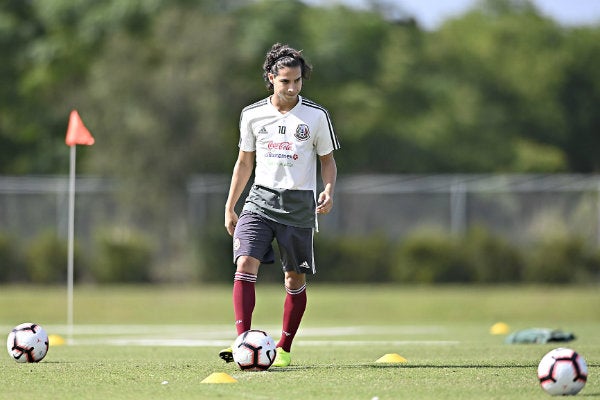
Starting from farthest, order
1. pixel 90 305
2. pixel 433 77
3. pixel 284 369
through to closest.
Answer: pixel 433 77 → pixel 90 305 → pixel 284 369

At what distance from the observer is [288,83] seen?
30.4 feet

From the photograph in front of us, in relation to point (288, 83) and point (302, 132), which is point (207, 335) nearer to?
point (302, 132)

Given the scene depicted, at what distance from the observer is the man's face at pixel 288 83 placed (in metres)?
9.25

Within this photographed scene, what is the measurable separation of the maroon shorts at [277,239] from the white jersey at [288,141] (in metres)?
0.30

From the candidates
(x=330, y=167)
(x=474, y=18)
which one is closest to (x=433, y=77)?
(x=474, y=18)

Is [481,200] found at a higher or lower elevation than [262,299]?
higher

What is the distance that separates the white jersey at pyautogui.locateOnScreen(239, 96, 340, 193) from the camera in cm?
930

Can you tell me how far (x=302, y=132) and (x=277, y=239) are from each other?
0.83 m

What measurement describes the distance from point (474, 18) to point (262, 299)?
39.2m

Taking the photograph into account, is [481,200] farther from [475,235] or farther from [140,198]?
[140,198]

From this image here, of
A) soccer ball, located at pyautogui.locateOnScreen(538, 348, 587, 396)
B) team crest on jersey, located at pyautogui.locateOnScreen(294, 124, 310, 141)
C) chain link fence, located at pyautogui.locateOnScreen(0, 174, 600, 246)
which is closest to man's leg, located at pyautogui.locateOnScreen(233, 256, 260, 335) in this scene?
team crest on jersey, located at pyautogui.locateOnScreen(294, 124, 310, 141)

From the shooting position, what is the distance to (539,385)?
25.6 feet

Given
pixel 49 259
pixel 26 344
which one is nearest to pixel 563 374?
pixel 26 344

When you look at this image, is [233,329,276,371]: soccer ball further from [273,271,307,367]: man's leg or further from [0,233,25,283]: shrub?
[0,233,25,283]: shrub
